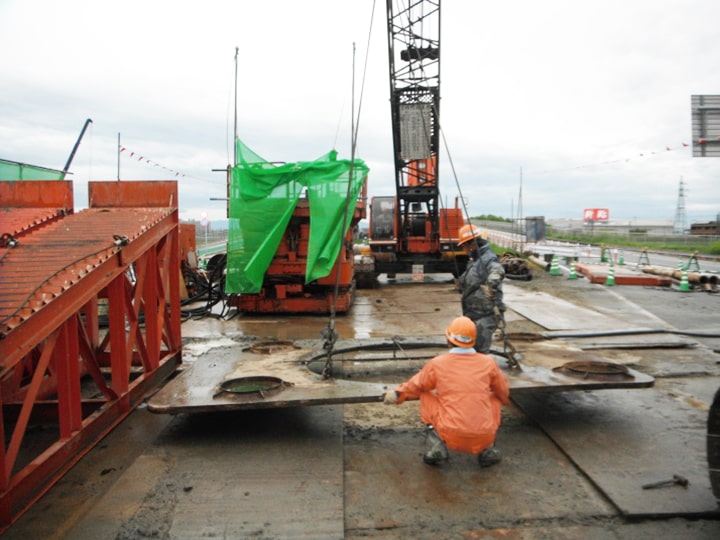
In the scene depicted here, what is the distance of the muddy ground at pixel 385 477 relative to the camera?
3.84 meters

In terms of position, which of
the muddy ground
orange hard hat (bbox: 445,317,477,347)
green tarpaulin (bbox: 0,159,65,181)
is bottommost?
the muddy ground

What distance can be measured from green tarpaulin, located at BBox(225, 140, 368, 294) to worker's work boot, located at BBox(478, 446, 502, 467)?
23.9 ft

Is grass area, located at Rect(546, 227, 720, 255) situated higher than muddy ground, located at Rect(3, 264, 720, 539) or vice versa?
grass area, located at Rect(546, 227, 720, 255)

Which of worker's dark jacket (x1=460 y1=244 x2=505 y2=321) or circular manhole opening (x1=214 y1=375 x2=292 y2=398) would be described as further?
worker's dark jacket (x1=460 y1=244 x2=505 y2=321)

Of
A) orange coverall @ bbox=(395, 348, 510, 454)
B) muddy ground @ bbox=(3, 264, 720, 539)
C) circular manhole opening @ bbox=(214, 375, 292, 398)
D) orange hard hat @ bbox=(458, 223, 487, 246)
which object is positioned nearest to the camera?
muddy ground @ bbox=(3, 264, 720, 539)

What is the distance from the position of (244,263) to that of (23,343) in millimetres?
8267

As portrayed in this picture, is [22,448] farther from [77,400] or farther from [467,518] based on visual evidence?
[467,518]

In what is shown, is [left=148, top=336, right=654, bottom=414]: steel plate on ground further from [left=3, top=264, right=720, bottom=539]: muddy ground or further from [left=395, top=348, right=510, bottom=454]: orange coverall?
[left=395, top=348, right=510, bottom=454]: orange coverall

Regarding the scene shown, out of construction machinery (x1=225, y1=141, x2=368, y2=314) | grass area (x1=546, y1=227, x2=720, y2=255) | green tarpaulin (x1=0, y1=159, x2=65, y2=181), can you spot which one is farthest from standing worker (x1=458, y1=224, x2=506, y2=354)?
grass area (x1=546, y1=227, x2=720, y2=255)

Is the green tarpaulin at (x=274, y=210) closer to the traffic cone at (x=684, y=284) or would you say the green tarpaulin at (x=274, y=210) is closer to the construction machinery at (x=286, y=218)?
the construction machinery at (x=286, y=218)

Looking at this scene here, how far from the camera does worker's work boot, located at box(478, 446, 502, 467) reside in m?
4.71

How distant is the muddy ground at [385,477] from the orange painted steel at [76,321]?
0.31m

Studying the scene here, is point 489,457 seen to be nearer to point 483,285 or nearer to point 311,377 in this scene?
point 311,377

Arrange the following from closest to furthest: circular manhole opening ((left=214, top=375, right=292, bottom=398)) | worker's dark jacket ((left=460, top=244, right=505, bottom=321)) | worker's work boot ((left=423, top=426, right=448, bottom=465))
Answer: worker's work boot ((left=423, top=426, right=448, bottom=465)), circular manhole opening ((left=214, top=375, right=292, bottom=398)), worker's dark jacket ((left=460, top=244, right=505, bottom=321))
